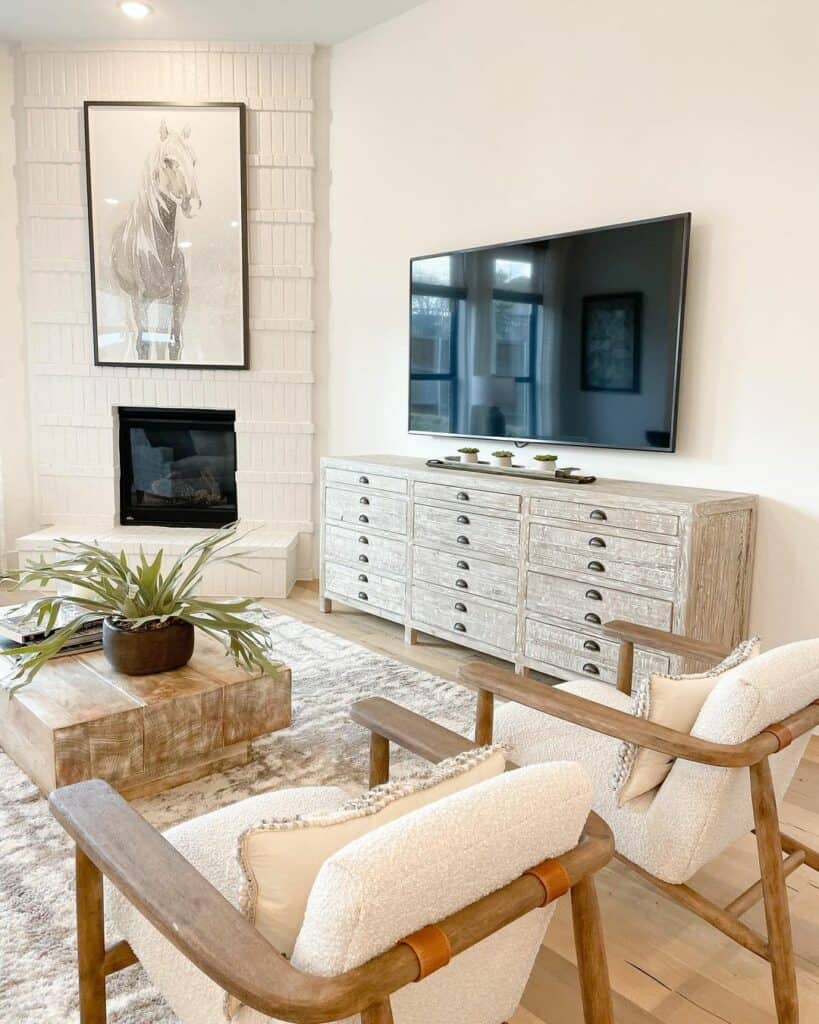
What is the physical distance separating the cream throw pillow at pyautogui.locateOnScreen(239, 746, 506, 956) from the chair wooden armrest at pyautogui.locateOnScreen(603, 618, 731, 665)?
124cm

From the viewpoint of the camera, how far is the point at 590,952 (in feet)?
3.93

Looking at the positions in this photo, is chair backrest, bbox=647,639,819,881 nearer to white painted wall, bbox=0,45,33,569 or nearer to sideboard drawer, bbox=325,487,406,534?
sideboard drawer, bbox=325,487,406,534

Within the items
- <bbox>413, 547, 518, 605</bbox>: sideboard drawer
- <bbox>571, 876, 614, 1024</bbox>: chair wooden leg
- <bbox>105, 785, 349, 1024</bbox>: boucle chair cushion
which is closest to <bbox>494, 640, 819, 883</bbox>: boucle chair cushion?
<bbox>571, 876, 614, 1024</bbox>: chair wooden leg

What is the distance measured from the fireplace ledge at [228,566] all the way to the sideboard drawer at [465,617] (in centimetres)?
119

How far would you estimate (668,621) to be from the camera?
2881 millimetres

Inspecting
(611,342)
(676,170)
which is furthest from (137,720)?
(676,170)

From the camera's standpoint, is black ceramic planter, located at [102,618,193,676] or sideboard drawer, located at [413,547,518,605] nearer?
black ceramic planter, located at [102,618,193,676]

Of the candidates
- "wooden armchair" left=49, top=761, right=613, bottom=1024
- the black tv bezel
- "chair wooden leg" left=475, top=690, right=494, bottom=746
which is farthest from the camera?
the black tv bezel

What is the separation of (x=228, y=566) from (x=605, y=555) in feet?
8.44

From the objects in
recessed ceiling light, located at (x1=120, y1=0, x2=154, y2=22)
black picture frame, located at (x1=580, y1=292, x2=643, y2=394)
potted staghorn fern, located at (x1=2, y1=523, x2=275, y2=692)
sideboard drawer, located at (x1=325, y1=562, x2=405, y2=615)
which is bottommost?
sideboard drawer, located at (x1=325, y1=562, x2=405, y2=615)

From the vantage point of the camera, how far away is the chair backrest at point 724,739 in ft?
4.83

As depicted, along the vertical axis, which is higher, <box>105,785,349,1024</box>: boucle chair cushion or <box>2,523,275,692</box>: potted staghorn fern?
<box>2,523,275,692</box>: potted staghorn fern

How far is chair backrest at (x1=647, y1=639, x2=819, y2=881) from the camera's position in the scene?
147cm

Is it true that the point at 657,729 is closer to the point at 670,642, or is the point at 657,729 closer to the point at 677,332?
the point at 670,642
